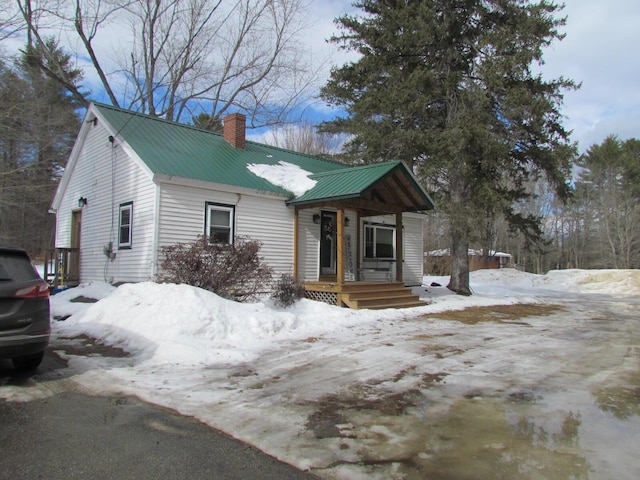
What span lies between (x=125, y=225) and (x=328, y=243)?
20.4 ft

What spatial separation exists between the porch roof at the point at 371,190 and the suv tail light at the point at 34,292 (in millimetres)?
7846

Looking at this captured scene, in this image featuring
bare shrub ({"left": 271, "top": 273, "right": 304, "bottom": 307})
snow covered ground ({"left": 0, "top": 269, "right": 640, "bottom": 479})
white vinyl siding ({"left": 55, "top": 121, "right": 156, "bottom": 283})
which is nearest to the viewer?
snow covered ground ({"left": 0, "top": 269, "right": 640, "bottom": 479})

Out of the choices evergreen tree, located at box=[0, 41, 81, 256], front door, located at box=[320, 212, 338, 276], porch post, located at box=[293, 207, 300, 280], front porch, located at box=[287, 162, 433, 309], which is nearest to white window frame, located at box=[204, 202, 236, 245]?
front porch, located at box=[287, 162, 433, 309]

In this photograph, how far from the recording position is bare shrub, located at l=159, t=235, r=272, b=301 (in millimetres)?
9852

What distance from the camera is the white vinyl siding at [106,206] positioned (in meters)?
11.8

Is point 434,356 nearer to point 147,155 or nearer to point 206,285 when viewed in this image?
point 206,285

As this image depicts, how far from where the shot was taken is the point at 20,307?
16.2ft

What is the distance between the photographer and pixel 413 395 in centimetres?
495

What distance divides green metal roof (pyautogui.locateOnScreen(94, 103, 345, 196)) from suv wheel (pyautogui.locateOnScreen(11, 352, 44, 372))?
20.6 ft

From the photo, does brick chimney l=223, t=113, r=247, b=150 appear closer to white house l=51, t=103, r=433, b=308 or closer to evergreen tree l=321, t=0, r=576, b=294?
white house l=51, t=103, r=433, b=308

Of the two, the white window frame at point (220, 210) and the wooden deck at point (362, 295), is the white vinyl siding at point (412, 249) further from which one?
the white window frame at point (220, 210)

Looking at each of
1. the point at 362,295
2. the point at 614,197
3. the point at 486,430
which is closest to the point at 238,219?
the point at 362,295

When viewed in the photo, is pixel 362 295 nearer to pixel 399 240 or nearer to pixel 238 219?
pixel 399 240

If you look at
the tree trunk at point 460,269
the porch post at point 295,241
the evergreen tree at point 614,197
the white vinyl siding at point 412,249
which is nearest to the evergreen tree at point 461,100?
the tree trunk at point 460,269
